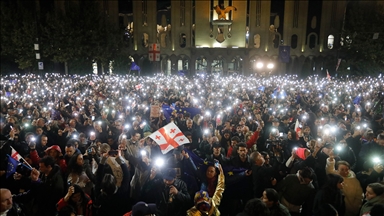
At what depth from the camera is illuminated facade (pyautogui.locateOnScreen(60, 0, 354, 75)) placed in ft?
141

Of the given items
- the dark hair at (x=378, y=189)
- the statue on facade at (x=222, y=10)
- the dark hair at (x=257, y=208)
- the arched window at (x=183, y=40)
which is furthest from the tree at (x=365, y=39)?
the dark hair at (x=257, y=208)

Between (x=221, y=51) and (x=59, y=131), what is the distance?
3651cm

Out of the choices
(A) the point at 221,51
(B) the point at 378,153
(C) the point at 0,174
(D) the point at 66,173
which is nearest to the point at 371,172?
(B) the point at 378,153

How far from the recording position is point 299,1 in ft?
140

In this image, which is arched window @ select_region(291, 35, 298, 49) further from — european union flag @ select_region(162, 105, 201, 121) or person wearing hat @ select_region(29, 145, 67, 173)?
person wearing hat @ select_region(29, 145, 67, 173)

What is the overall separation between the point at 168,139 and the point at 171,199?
2.18m

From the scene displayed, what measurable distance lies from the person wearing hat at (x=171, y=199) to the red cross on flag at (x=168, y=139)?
1.80 metres

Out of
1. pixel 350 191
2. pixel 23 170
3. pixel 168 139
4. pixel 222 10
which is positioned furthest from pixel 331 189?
pixel 222 10

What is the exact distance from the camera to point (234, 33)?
43812 millimetres

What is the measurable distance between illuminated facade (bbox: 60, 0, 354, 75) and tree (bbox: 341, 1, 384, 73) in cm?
510

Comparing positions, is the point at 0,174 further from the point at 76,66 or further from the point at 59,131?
the point at 76,66

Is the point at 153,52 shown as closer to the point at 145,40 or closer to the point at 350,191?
the point at 145,40

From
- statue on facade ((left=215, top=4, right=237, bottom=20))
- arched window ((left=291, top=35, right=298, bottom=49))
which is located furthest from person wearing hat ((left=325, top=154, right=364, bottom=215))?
arched window ((left=291, top=35, right=298, bottom=49))

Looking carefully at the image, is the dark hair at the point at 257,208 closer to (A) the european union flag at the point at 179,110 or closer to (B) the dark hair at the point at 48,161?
(B) the dark hair at the point at 48,161
